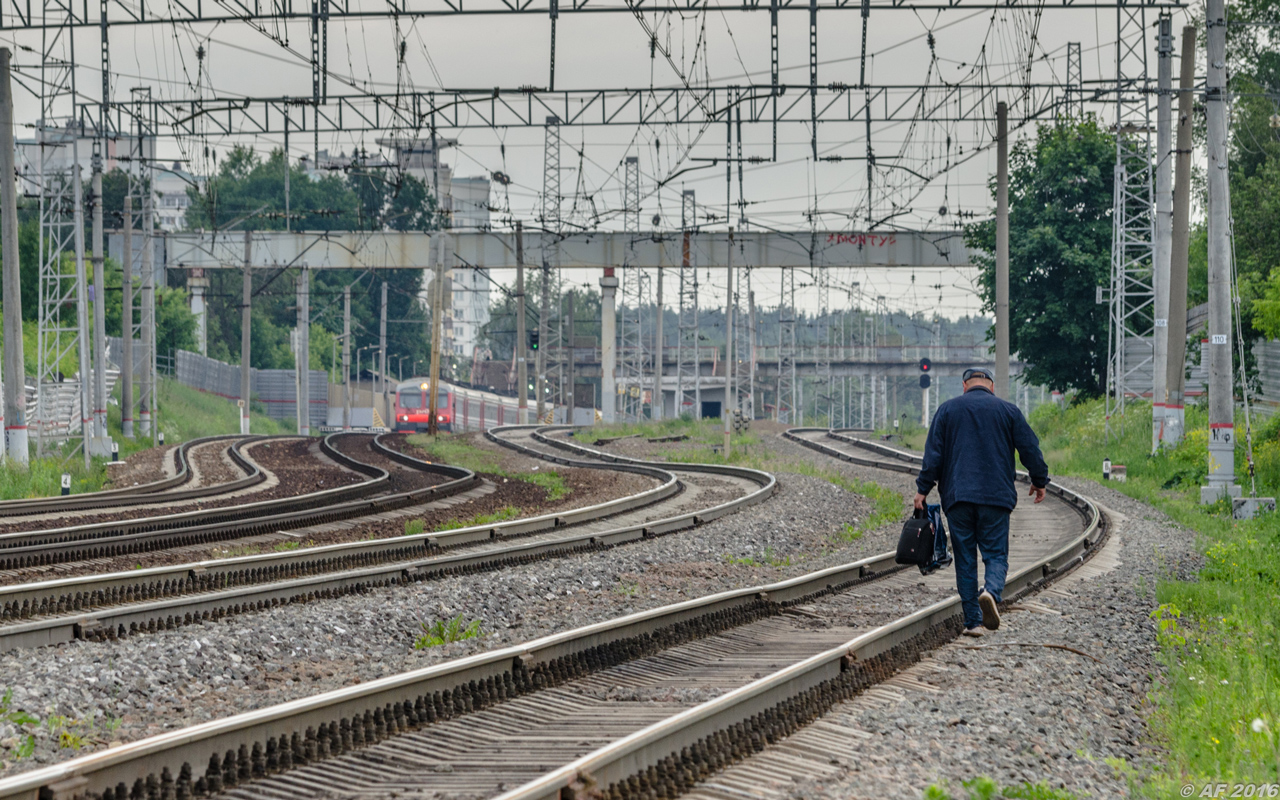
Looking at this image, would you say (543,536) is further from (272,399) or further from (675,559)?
(272,399)

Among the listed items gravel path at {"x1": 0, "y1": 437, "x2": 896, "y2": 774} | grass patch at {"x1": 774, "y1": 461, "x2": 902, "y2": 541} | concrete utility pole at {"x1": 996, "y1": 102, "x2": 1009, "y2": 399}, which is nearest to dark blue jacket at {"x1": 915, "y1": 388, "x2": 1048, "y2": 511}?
gravel path at {"x1": 0, "y1": 437, "x2": 896, "y2": 774}

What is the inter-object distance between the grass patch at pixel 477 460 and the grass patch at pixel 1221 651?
35.1ft

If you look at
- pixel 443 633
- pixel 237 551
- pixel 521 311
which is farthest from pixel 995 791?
pixel 521 311

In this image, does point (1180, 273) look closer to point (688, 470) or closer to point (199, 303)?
point (688, 470)

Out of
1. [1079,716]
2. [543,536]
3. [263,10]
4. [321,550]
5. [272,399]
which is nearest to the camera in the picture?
[1079,716]

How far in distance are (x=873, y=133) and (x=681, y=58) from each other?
30.5 ft

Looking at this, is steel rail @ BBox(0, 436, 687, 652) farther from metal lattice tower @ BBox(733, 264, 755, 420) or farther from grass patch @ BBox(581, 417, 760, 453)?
metal lattice tower @ BBox(733, 264, 755, 420)

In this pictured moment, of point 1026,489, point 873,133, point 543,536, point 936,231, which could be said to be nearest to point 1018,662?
point 543,536

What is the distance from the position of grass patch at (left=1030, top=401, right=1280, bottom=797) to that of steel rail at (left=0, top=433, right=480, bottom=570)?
1063cm

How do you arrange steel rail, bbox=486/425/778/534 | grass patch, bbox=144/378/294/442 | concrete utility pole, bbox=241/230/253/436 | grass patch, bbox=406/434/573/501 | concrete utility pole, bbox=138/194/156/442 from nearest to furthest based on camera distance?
steel rail, bbox=486/425/778/534
grass patch, bbox=406/434/573/501
concrete utility pole, bbox=138/194/156/442
grass patch, bbox=144/378/294/442
concrete utility pole, bbox=241/230/253/436

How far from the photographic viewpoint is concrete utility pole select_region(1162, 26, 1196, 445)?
88.9ft

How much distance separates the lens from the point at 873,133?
36.6 m

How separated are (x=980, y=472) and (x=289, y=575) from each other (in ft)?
22.6

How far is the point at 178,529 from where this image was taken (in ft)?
50.8
